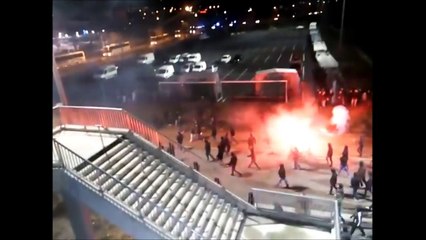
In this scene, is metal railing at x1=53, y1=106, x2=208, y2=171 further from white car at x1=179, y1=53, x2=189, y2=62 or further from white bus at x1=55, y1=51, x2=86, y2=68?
white car at x1=179, y1=53, x2=189, y2=62

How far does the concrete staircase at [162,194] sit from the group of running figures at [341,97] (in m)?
0.71

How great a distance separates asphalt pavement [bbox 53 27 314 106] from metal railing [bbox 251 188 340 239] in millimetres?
590

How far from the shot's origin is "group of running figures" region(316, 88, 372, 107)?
175cm

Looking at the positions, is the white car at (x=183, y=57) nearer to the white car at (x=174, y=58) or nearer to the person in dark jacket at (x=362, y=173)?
the white car at (x=174, y=58)

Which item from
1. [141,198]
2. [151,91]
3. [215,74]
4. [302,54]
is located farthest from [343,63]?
[141,198]

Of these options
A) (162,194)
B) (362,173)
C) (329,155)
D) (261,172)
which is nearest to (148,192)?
(162,194)

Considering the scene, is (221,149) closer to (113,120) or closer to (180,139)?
(180,139)

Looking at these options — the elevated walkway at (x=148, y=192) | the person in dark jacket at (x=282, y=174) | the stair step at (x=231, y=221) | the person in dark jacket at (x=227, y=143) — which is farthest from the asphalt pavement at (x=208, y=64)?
the stair step at (x=231, y=221)

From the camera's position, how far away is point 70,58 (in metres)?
1.85

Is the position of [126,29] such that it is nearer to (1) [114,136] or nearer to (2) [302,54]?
(1) [114,136]

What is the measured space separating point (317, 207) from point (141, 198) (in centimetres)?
88

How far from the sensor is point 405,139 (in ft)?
2.67

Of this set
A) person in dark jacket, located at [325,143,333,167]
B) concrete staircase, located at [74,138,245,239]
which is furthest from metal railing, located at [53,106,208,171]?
person in dark jacket, located at [325,143,333,167]
